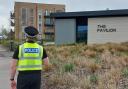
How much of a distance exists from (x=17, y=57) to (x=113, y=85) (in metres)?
3.67

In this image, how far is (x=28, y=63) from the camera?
732 cm

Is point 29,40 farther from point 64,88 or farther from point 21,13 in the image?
point 21,13

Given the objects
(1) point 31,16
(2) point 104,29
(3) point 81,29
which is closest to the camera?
(2) point 104,29

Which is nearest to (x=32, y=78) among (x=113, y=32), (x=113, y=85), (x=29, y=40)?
(x=29, y=40)

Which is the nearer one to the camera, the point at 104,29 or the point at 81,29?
the point at 104,29

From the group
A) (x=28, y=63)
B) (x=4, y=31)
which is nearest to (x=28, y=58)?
(x=28, y=63)

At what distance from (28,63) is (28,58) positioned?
96 mm

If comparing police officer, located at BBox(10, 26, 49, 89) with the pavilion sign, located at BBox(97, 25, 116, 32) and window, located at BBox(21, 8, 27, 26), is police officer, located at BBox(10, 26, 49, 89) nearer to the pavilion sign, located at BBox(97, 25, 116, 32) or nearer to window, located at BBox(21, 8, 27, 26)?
the pavilion sign, located at BBox(97, 25, 116, 32)

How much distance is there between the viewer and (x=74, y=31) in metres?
44.9

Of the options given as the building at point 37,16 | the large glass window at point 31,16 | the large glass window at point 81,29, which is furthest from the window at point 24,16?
the large glass window at point 81,29

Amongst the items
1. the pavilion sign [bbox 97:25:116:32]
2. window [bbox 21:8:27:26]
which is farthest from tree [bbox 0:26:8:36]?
the pavilion sign [bbox 97:25:116:32]

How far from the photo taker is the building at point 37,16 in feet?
333

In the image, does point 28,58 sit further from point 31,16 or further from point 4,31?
point 4,31

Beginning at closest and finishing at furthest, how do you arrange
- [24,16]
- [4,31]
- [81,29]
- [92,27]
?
[92,27] < [81,29] < [24,16] < [4,31]
